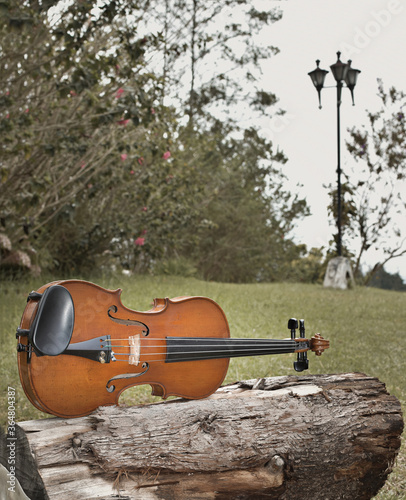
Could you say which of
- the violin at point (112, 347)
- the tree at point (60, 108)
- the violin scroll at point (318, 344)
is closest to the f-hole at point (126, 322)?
the violin at point (112, 347)

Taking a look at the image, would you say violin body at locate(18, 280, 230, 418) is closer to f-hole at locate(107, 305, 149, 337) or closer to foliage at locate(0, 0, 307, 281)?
f-hole at locate(107, 305, 149, 337)

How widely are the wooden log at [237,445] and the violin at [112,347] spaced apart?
0.08m

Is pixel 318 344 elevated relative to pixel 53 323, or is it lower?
lower

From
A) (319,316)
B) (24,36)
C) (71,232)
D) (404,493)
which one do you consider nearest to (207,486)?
(404,493)

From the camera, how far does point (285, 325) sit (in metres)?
4.54

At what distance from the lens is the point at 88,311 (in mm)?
1749

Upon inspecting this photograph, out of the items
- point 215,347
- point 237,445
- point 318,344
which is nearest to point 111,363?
point 215,347

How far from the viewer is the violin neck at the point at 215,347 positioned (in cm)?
190

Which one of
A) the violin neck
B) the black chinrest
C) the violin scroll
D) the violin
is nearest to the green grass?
the violin scroll

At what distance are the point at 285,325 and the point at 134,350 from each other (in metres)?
2.90

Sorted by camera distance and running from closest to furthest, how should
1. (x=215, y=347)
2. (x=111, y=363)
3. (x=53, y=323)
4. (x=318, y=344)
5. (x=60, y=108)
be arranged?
(x=53, y=323) < (x=111, y=363) < (x=215, y=347) < (x=318, y=344) < (x=60, y=108)

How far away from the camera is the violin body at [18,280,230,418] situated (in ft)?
5.38

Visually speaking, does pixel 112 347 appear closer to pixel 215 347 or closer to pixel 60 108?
pixel 215 347

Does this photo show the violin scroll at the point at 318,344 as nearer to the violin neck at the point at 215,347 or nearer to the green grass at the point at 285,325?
the violin neck at the point at 215,347
